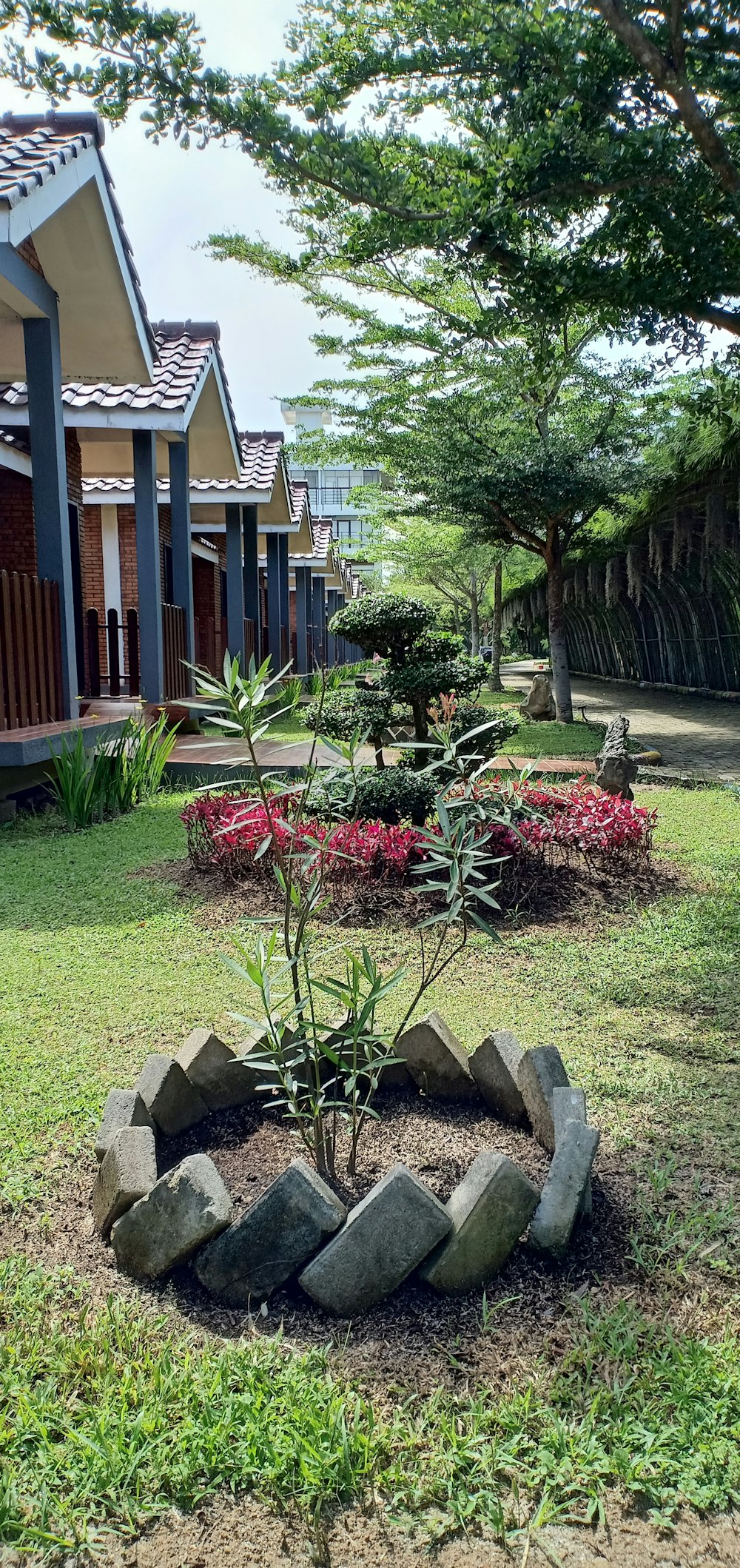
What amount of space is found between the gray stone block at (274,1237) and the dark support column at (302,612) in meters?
22.8

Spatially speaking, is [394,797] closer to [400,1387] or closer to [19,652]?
[19,652]

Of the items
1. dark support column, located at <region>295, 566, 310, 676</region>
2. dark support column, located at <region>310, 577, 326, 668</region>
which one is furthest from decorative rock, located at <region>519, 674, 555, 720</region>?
dark support column, located at <region>310, 577, 326, 668</region>

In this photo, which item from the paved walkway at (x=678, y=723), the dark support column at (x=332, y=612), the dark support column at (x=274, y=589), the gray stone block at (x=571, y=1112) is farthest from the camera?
the dark support column at (x=332, y=612)

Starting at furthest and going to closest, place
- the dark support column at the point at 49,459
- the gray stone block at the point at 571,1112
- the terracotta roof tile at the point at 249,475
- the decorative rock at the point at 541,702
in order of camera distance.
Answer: the decorative rock at the point at 541,702
the terracotta roof tile at the point at 249,475
the dark support column at the point at 49,459
the gray stone block at the point at 571,1112

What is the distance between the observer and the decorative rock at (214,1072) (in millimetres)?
2695

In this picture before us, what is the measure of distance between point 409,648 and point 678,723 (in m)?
9.70

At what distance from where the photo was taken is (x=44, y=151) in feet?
Result: 23.9

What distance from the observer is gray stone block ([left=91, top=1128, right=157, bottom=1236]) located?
7.14ft

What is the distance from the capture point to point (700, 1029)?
12.3ft

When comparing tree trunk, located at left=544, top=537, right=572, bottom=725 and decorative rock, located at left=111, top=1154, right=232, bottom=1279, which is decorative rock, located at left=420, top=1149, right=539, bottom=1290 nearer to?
decorative rock, located at left=111, top=1154, right=232, bottom=1279

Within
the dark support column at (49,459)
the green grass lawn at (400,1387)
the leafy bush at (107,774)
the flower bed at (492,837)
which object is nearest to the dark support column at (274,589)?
the leafy bush at (107,774)

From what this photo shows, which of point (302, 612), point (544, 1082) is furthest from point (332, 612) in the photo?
point (544, 1082)

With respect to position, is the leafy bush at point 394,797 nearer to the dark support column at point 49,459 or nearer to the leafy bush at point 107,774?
the leafy bush at point 107,774

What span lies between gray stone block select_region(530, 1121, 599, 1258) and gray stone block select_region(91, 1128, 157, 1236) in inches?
32.7
